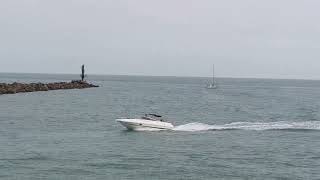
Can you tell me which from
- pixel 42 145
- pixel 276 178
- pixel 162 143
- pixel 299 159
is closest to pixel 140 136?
pixel 162 143

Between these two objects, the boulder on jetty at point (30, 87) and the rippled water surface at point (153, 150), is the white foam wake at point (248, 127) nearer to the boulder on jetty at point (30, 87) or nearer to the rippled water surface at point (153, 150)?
the rippled water surface at point (153, 150)

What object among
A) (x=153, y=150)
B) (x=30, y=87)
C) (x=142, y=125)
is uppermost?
(x=30, y=87)

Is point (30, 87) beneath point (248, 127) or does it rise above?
above

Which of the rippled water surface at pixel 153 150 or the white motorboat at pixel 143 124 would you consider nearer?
the rippled water surface at pixel 153 150

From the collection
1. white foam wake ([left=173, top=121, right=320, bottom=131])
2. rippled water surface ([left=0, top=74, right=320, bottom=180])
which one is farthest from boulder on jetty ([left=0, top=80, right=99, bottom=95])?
white foam wake ([left=173, top=121, right=320, bottom=131])

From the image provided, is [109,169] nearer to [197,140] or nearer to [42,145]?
[42,145]

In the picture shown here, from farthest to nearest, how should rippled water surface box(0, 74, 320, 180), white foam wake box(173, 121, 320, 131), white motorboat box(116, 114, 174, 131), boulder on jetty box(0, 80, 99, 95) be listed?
boulder on jetty box(0, 80, 99, 95), white foam wake box(173, 121, 320, 131), white motorboat box(116, 114, 174, 131), rippled water surface box(0, 74, 320, 180)

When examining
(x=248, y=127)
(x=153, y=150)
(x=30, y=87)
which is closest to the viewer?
(x=153, y=150)

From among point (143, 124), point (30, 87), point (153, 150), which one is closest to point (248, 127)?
point (143, 124)

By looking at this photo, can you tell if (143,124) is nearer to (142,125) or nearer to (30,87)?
(142,125)

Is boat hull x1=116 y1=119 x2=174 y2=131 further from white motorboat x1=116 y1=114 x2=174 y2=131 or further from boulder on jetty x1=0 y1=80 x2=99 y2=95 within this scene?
boulder on jetty x1=0 y1=80 x2=99 y2=95

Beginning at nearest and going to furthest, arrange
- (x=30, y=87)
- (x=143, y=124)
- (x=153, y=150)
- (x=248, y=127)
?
1. (x=153, y=150)
2. (x=143, y=124)
3. (x=248, y=127)
4. (x=30, y=87)

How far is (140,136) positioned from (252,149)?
10292 millimetres

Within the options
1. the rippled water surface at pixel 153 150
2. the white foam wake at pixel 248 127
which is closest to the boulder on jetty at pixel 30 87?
the rippled water surface at pixel 153 150
